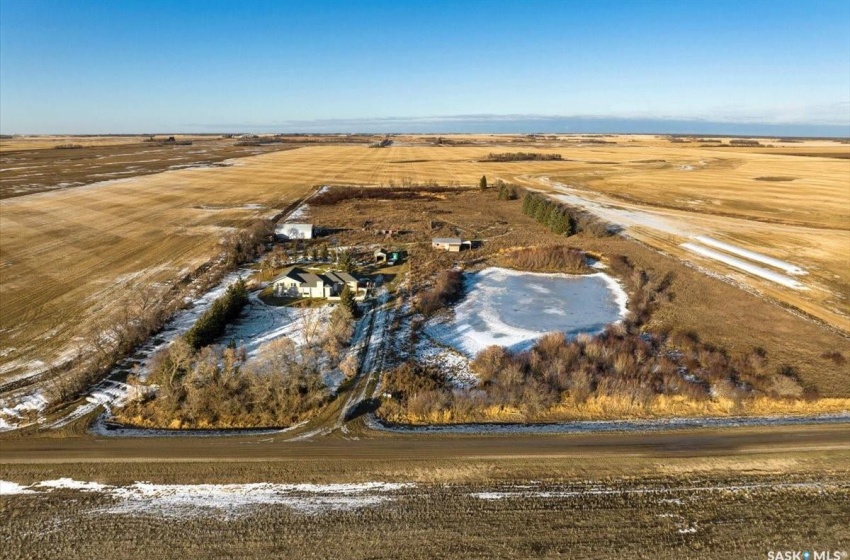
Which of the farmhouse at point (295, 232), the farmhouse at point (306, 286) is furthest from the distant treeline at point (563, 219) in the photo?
the farmhouse at point (306, 286)

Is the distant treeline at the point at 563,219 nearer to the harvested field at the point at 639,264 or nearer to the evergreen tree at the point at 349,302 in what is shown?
the harvested field at the point at 639,264

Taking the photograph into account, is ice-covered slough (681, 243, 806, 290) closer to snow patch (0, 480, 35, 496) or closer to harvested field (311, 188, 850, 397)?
harvested field (311, 188, 850, 397)

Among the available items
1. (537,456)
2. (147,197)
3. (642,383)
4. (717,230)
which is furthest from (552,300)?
(147,197)

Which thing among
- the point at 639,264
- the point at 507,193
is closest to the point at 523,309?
the point at 639,264

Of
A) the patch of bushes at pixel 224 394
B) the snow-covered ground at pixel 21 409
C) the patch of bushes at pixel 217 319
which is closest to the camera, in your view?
the snow-covered ground at pixel 21 409

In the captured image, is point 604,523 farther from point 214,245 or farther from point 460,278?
point 214,245

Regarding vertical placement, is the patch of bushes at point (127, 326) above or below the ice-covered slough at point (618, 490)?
above

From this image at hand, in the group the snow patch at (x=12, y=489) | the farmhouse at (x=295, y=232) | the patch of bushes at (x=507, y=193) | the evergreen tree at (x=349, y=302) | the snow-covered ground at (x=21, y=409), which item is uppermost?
the patch of bushes at (x=507, y=193)
